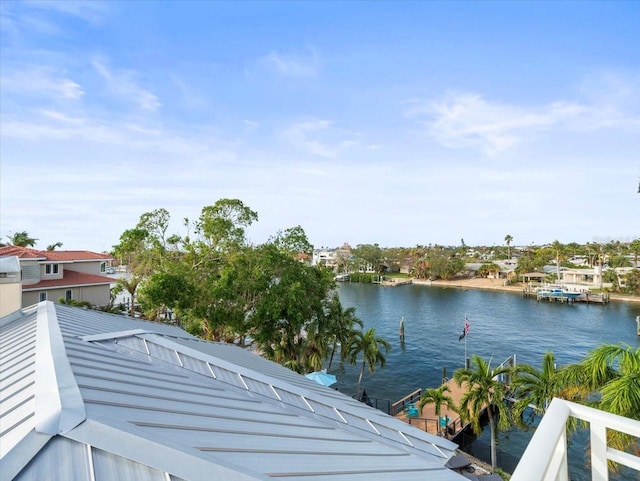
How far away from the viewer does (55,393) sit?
306 centimetres

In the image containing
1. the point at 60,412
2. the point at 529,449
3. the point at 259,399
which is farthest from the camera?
the point at 259,399

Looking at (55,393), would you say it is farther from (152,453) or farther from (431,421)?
(431,421)

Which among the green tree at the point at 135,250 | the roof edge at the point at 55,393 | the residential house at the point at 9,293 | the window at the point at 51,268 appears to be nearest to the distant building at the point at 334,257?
the window at the point at 51,268

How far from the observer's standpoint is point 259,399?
5.23 meters

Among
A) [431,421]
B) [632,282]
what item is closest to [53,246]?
[431,421]

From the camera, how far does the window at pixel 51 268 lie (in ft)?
85.1

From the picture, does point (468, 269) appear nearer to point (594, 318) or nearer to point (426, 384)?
point (594, 318)

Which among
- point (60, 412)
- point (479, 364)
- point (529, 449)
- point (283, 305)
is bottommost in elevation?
point (479, 364)

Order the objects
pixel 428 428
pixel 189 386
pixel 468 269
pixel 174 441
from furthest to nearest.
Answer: pixel 468 269 → pixel 428 428 → pixel 189 386 → pixel 174 441

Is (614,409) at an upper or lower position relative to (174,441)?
lower

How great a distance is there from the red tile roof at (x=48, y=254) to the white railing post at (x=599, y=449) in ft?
98.4

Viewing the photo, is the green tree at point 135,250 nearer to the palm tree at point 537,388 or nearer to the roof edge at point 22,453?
the palm tree at point 537,388

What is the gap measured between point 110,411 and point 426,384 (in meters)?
24.2

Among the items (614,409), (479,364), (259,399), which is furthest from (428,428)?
(259,399)
